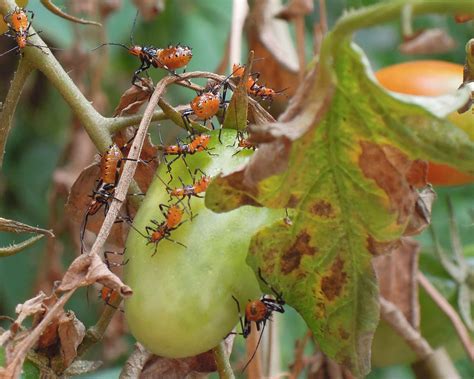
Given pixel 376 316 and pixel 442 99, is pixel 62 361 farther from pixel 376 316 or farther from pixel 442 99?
pixel 442 99

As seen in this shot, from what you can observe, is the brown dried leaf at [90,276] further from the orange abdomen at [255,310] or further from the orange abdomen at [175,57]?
the orange abdomen at [175,57]

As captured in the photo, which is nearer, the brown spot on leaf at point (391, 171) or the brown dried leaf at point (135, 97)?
the brown spot on leaf at point (391, 171)

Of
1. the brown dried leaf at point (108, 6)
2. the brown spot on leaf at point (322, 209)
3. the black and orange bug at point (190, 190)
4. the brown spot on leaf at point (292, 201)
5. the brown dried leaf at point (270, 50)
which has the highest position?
the brown dried leaf at point (108, 6)

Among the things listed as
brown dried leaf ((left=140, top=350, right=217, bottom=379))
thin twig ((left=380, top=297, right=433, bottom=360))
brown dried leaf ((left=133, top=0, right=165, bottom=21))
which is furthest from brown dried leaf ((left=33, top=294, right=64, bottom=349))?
brown dried leaf ((left=133, top=0, right=165, bottom=21))

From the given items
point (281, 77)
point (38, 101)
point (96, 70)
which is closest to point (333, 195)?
point (281, 77)

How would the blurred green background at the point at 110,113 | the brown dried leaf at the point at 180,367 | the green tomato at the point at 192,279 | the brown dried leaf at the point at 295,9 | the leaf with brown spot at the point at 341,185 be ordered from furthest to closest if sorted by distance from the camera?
the blurred green background at the point at 110,113, the brown dried leaf at the point at 295,9, the brown dried leaf at the point at 180,367, the green tomato at the point at 192,279, the leaf with brown spot at the point at 341,185

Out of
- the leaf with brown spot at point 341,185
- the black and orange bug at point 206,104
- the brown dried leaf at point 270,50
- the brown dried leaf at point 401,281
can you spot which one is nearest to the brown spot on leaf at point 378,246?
the leaf with brown spot at point 341,185
